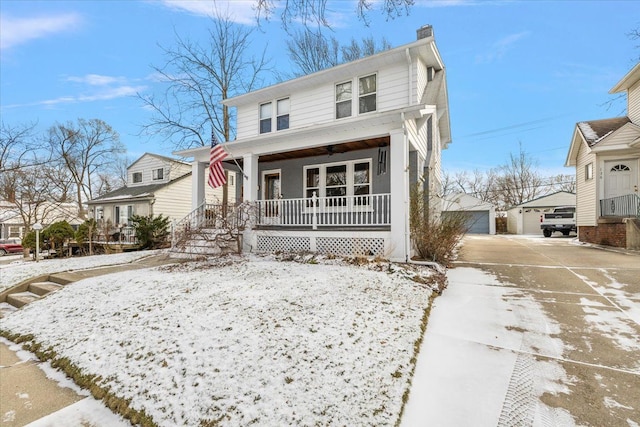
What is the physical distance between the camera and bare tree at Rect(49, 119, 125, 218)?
1007 inches

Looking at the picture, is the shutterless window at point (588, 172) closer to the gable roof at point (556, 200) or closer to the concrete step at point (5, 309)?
the gable roof at point (556, 200)

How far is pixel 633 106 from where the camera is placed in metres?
12.7

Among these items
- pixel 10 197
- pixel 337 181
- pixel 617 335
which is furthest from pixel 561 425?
pixel 10 197

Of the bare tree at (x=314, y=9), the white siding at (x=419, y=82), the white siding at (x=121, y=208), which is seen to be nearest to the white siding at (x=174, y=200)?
the white siding at (x=121, y=208)

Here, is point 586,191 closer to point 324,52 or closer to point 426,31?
point 426,31

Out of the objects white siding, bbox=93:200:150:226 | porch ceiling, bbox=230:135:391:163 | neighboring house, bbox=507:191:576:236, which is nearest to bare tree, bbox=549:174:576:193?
neighboring house, bbox=507:191:576:236

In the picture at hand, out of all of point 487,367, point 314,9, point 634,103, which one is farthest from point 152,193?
point 634,103

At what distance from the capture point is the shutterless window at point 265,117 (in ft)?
39.2

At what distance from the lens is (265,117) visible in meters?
12.1

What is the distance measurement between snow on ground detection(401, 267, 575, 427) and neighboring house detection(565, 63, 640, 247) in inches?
395

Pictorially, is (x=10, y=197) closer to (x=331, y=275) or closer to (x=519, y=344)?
(x=331, y=275)

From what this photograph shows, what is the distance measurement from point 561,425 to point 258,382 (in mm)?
2365

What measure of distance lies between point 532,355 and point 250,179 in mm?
8396

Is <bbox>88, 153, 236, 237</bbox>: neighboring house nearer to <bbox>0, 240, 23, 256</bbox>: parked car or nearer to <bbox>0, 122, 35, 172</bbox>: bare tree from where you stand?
<bbox>0, 240, 23, 256</bbox>: parked car
